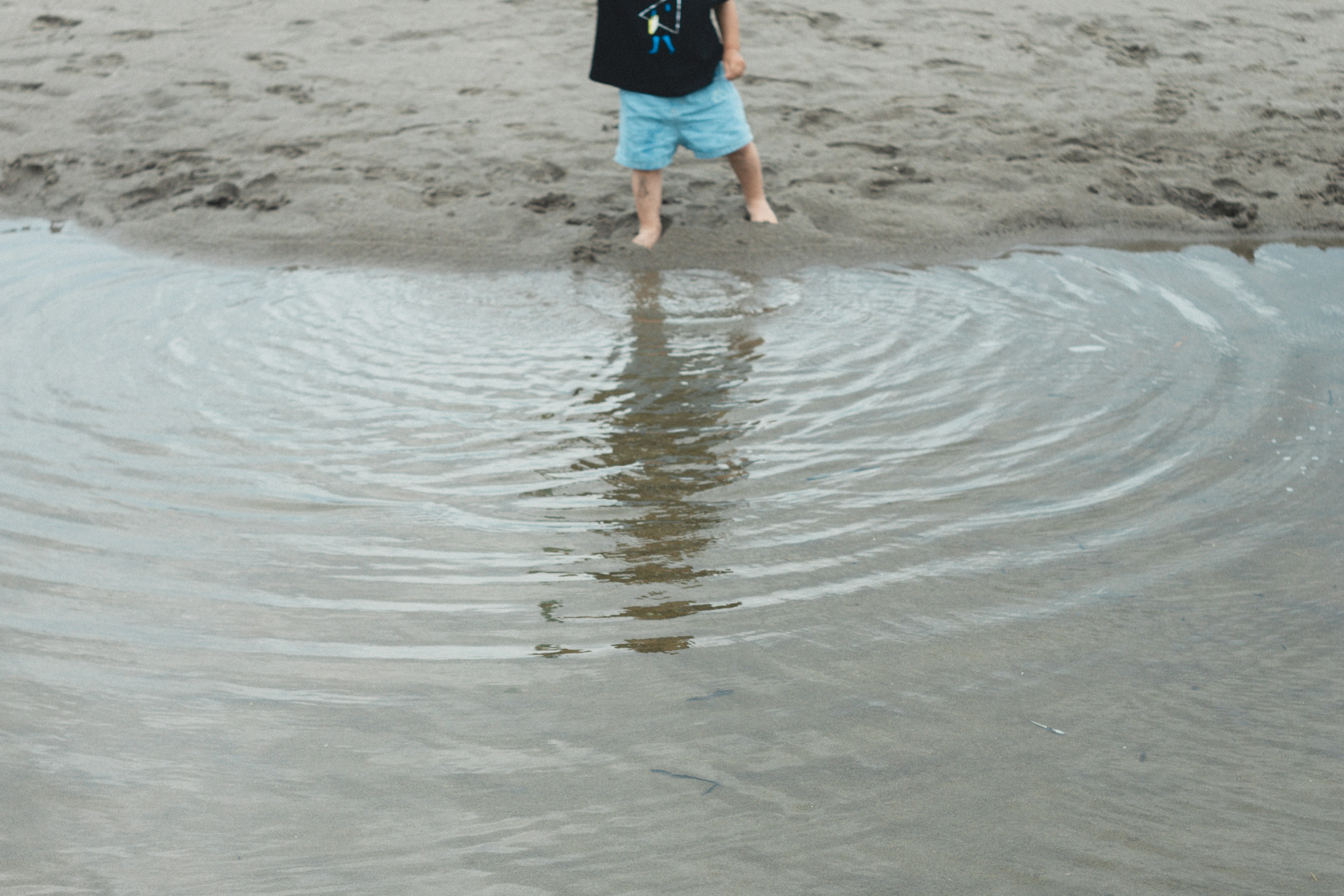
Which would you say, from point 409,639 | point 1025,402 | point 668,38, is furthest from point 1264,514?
point 668,38

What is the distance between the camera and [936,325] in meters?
3.60

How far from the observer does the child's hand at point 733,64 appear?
4.28 meters

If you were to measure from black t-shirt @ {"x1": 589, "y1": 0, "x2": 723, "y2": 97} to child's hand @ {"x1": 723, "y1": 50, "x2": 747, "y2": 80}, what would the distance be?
1.4 inches

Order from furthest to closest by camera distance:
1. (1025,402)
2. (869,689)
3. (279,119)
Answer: (279,119)
(1025,402)
(869,689)

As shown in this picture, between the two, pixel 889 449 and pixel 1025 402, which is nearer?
pixel 889 449

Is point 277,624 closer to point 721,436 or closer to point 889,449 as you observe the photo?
point 721,436

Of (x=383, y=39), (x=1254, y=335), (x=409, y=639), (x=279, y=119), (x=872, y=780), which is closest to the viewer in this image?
(x=872, y=780)

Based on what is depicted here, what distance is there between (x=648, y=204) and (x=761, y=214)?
1.59ft

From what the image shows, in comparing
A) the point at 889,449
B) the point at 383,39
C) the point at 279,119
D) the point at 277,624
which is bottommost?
the point at 277,624

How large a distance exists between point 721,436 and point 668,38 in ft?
6.73

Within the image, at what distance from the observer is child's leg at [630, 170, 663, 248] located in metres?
4.47

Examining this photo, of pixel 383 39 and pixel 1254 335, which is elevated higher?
pixel 383 39

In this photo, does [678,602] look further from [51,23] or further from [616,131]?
[51,23]

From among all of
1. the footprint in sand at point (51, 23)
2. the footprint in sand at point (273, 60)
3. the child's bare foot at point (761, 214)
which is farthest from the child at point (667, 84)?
the footprint in sand at point (51, 23)
